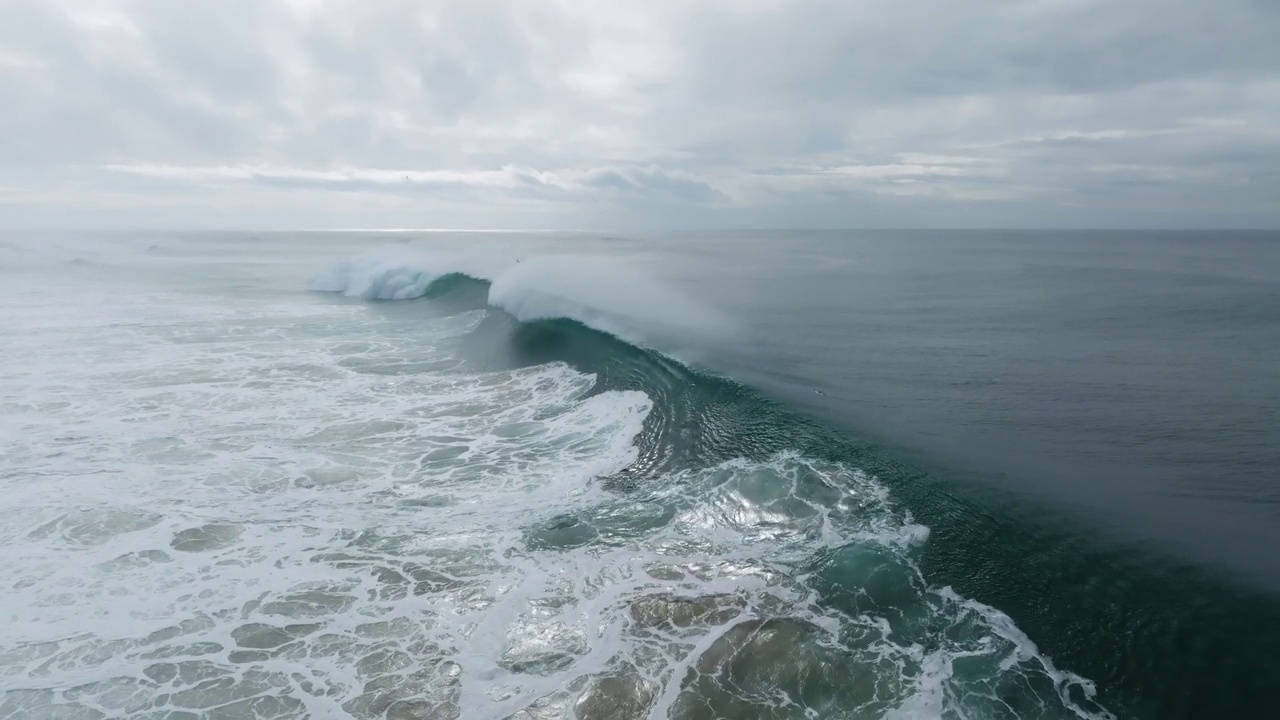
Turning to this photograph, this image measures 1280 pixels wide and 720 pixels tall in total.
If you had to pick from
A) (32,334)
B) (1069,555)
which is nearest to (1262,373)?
(1069,555)

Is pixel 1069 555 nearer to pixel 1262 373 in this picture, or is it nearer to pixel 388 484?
pixel 388 484

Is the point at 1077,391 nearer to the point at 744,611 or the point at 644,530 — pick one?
the point at 644,530

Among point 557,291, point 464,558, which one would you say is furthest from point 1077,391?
point 557,291

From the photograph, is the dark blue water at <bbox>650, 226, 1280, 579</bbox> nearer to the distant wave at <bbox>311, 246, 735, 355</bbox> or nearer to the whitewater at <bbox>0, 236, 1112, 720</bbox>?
the distant wave at <bbox>311, 246, 735, 355</bbox>

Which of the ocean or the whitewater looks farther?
the ocean

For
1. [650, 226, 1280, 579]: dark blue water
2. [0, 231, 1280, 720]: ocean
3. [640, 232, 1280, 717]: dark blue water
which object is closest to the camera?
[0, 231, 1280, 720]: ocean

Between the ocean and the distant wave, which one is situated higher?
the distant wave

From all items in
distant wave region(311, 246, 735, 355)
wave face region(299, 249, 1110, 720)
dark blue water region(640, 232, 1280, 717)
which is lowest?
wave face region(299, 249, 1110, 720)

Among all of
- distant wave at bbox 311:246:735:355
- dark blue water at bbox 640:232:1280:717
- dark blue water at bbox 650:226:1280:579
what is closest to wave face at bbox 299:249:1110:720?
dark blue water at bbox 640:232:1280:717
